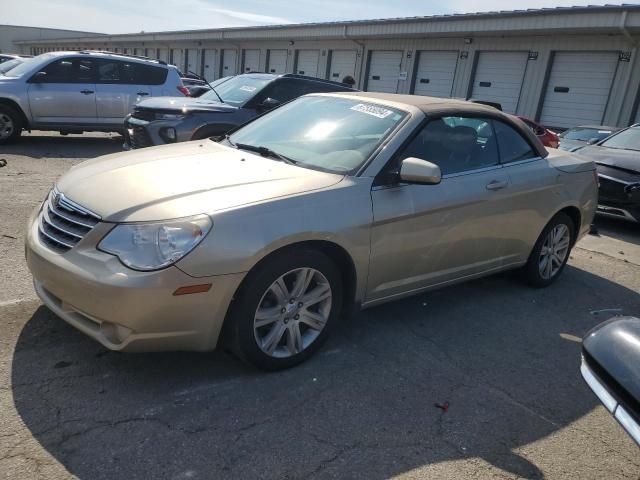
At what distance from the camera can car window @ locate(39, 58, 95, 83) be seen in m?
10.6

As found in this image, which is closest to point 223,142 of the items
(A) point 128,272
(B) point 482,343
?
(A) point 128,272

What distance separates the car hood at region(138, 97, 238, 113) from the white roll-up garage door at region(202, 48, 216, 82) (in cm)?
2912

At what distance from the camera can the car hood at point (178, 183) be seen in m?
2.87

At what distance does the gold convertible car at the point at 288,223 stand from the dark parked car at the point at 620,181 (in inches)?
153

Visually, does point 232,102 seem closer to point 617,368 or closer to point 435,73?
point 617,368

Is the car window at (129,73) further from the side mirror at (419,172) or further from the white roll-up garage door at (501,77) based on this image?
the white roll-up garage door at (501,77)

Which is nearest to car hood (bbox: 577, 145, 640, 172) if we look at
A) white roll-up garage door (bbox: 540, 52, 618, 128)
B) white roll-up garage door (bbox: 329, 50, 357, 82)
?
white roll-up garage door (bbox: 540, 52, 618, 128)

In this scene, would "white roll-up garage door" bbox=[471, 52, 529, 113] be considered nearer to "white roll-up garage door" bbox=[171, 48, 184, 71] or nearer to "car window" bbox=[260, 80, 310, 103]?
"car window" bbox=[260, 80, 310, 103]

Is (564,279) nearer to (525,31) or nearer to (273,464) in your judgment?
(273,464)

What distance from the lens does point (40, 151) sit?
1027 centimetres

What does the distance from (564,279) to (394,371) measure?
304 cm

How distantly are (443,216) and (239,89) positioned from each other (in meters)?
5.91

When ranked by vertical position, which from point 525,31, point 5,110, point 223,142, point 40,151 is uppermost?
point 525,31

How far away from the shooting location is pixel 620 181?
8.04 m
